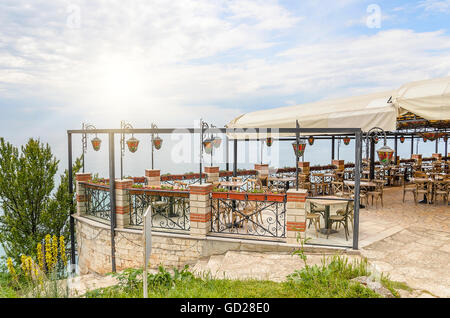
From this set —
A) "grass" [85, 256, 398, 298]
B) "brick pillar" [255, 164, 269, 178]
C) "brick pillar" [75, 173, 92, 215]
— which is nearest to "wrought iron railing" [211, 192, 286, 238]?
"grass" [85, 256, 398, 298]

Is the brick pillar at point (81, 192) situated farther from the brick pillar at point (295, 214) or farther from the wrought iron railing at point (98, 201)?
the brick pillar at point (295, 214)

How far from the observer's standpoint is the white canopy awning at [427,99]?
15.8ft

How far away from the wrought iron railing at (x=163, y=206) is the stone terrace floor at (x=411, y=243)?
4.40 m

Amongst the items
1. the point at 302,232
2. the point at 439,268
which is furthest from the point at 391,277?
the point at 302,232

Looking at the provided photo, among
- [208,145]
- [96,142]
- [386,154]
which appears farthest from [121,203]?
[386,154]

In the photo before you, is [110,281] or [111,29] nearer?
[110,281]

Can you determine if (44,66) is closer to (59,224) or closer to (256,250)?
(59,224)

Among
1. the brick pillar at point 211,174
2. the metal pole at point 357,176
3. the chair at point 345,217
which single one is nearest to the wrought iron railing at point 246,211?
the chair at point 345,217

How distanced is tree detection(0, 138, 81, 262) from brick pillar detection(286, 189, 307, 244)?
307 inches

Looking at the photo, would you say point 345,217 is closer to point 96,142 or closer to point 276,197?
point 276,197

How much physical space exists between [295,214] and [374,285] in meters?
2.31

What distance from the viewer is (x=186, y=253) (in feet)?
22.2
